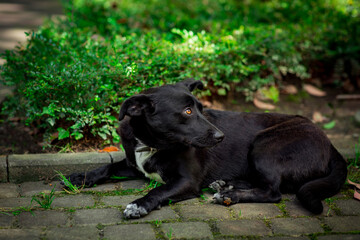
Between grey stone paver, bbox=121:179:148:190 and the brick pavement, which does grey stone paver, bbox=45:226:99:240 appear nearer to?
the brick pavement

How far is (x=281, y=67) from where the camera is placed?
5.85m

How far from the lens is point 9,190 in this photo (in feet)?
12.8

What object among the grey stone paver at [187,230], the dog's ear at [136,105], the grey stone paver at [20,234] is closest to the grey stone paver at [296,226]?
the grey stone paver at [187,230]

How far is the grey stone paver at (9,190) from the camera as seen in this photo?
3.79 metres

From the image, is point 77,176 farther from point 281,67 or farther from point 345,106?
point 345,106

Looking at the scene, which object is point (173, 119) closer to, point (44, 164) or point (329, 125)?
point (44, 164)

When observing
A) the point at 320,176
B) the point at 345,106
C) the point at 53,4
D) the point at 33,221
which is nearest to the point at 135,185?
the point at 33,221

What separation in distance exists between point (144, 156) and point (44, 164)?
3.39ft

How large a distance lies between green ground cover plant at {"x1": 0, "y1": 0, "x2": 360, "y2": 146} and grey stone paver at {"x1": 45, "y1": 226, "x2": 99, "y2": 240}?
1600mm

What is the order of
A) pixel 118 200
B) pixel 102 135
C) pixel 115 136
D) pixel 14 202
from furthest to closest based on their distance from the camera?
pixel 115 136 → pixel 102 135 → pixel 118 200 → pixel 14 202

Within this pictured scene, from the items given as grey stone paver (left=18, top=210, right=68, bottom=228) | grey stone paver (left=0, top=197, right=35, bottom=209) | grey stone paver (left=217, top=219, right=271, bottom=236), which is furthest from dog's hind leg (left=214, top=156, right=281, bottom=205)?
grey stone paver (left=0, top=197, right=35, bottom=209)

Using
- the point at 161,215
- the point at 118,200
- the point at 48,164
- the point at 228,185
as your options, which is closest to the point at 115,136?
the point at 48,164

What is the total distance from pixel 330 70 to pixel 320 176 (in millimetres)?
3136

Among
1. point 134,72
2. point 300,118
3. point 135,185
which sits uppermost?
point 134,72
